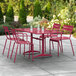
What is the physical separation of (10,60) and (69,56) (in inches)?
78.5

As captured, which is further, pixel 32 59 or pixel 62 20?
pixel 62 20

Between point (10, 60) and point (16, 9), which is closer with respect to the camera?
point (10, 60)

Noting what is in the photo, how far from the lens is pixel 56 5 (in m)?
22.7

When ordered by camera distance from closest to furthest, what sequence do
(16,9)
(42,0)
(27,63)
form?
1. (27,63)
2. (42,0)
3. (16,9)

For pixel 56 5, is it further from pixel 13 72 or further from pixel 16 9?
pixel 13 72

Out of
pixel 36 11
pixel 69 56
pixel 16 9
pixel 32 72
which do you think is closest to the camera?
pixel 32 72

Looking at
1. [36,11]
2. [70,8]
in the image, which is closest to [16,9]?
[36,11]

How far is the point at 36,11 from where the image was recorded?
72.4 ft

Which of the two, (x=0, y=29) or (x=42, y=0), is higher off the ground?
(x=42, y=0)

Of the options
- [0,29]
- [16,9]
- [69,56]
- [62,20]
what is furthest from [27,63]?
[16,9]

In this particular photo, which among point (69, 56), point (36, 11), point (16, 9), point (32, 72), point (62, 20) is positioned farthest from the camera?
point (16, 9)

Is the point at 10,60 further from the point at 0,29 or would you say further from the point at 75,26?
the point at 75,26

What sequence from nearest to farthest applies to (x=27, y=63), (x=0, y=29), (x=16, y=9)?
(x=27, y=63), (x=0, y=29), (x=16, y=9)

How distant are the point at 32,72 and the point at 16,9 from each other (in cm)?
2952
